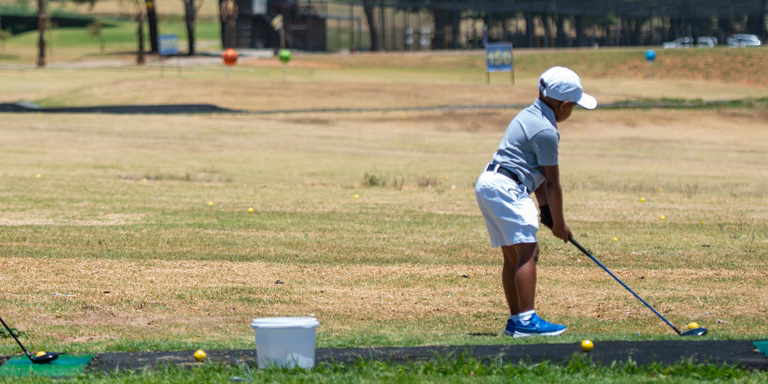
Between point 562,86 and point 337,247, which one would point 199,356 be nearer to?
point 562,86

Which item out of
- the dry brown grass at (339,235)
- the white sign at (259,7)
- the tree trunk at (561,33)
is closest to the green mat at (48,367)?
the dry brown grass at (339,235)

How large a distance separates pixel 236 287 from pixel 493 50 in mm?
41433

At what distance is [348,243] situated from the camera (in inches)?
488

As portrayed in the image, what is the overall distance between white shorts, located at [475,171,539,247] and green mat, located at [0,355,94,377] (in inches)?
115

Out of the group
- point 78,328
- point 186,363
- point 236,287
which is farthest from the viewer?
point 236,287

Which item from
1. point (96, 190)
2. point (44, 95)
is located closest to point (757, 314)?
point (96, 190)

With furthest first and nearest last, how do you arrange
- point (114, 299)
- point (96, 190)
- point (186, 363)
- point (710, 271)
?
point (96, 190) < point (710, 271) < point (114, 299) < point (186, 363)

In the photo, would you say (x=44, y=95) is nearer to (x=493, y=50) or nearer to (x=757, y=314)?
(x=493, y=50)

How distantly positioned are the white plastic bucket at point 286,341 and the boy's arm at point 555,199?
2135mm

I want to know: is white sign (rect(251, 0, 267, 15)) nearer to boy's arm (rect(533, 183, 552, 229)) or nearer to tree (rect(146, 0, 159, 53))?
tree (rect(146, 0, 159, 53))

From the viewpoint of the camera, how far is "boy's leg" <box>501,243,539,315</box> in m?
7.34

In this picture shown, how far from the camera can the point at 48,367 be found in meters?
6.37

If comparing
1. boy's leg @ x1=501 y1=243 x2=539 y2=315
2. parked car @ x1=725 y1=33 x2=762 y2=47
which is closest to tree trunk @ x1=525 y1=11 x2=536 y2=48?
parked car @ x1=725 y1=33 x2=762 y2=47

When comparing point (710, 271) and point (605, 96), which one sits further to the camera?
point (605, 96)
